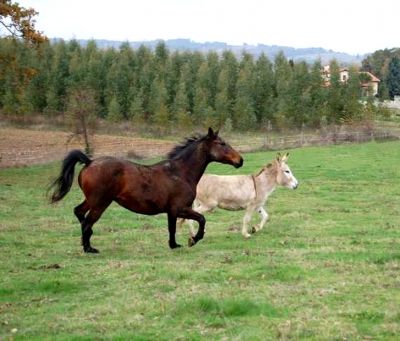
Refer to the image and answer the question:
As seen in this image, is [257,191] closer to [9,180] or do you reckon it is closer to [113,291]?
[113,291]

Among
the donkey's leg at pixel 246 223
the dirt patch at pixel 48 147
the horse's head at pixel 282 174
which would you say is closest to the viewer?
the donkey's leg at pixel 246 223

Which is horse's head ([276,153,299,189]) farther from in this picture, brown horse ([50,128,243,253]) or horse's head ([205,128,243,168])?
brown horse ([50,128,243,253])

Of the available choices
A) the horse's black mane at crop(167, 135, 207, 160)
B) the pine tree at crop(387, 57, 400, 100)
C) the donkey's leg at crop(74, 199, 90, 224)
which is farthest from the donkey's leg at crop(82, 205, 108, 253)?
the pine tree at crop(387, 57, 400, 100)

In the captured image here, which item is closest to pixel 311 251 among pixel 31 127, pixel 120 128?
pixel 120 128

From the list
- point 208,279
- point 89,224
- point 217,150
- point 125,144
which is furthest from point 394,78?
point 208,279

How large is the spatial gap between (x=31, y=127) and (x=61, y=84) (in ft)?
26.3

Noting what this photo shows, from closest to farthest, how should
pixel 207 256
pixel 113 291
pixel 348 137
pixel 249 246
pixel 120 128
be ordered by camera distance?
pixel 113 291
pixel 207 256
pixel 249 246
pixel 348 137
pixel 120 128

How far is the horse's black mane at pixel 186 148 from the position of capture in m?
13.0

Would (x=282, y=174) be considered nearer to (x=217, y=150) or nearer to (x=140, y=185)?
(x=217, y=150)

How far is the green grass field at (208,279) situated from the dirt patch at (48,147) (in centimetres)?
2099

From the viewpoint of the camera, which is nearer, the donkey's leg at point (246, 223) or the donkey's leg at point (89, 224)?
the donkey's leg at point (89, 224)

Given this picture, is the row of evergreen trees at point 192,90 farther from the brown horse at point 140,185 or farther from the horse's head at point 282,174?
the brown horse at point 140,185

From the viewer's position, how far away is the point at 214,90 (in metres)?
68.4

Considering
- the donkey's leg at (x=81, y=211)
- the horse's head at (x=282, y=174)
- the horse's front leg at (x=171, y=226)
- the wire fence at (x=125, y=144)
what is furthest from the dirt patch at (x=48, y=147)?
the horse's front leg at (x=171, y=226)
